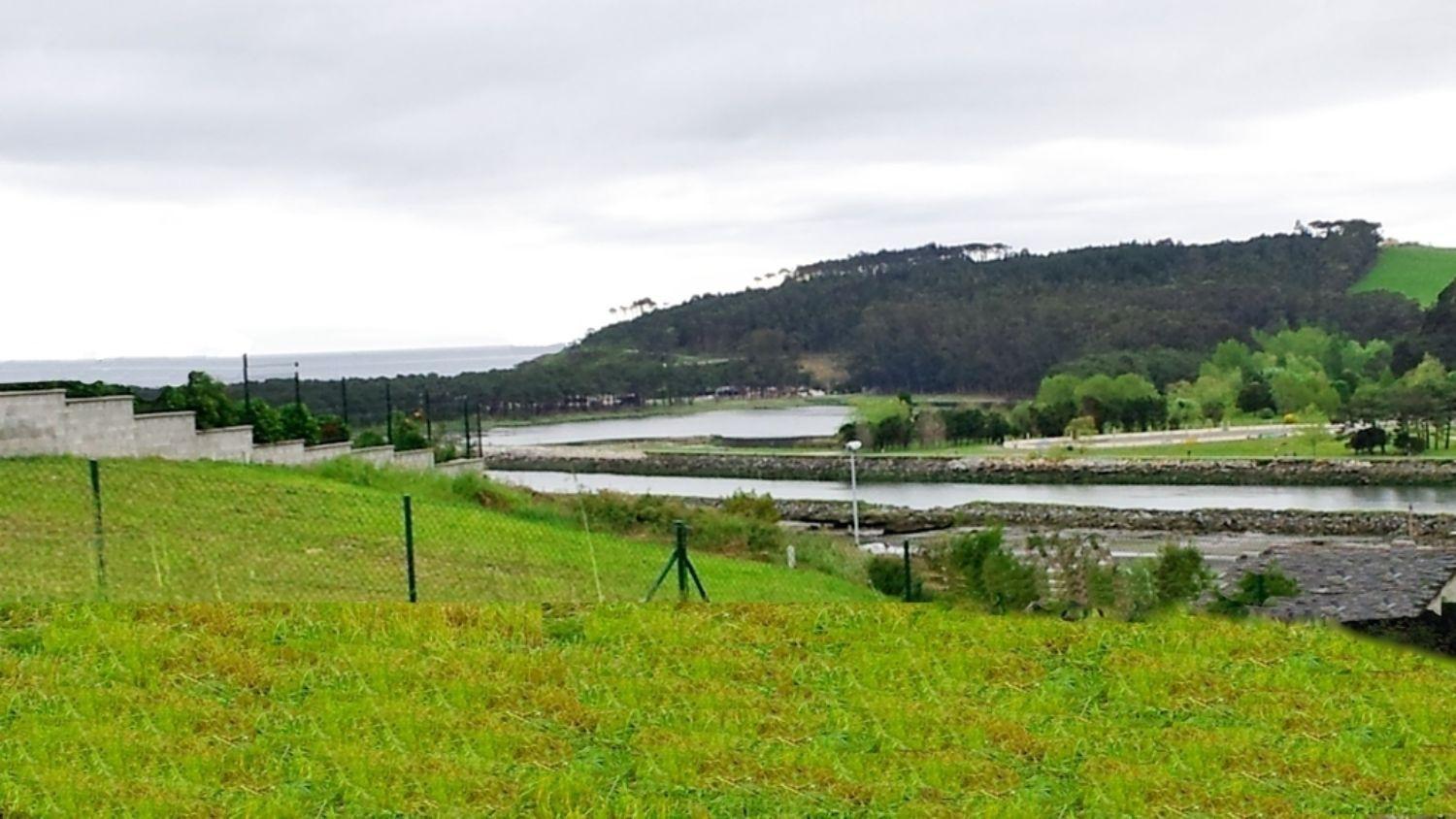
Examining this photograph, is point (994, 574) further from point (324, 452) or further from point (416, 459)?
point (416, 459)

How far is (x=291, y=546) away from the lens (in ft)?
32.8

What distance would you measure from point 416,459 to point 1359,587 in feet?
37.4

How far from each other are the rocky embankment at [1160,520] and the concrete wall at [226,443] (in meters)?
22.3

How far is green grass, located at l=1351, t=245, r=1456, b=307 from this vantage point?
11194cm

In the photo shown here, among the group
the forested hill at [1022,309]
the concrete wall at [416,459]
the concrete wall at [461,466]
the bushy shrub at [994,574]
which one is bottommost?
the bushy shrub at [994,574]

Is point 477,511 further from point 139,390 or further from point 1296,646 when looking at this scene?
point 1296,646

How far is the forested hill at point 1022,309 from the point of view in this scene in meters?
99.6

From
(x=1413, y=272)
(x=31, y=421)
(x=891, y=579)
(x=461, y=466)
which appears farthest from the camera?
(x=1413, y=272)

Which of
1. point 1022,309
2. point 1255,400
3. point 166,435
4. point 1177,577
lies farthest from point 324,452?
point 1022,309

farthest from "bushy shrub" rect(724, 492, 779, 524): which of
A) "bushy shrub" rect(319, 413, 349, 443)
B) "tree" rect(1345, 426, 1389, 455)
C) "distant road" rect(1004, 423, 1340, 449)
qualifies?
"distant road" rect(1004, 423, 1340, 449)

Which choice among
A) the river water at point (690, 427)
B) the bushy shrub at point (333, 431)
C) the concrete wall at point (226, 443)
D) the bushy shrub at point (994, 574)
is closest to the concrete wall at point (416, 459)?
the bushy shrub at point (333, 431)

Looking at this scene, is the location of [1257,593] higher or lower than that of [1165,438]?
higher

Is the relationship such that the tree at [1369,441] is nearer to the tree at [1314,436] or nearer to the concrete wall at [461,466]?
the tree at [1314,436]

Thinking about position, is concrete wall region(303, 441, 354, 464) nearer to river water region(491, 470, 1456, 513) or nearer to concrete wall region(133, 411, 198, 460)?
concrete wall region(133, 411, 198, 460)
